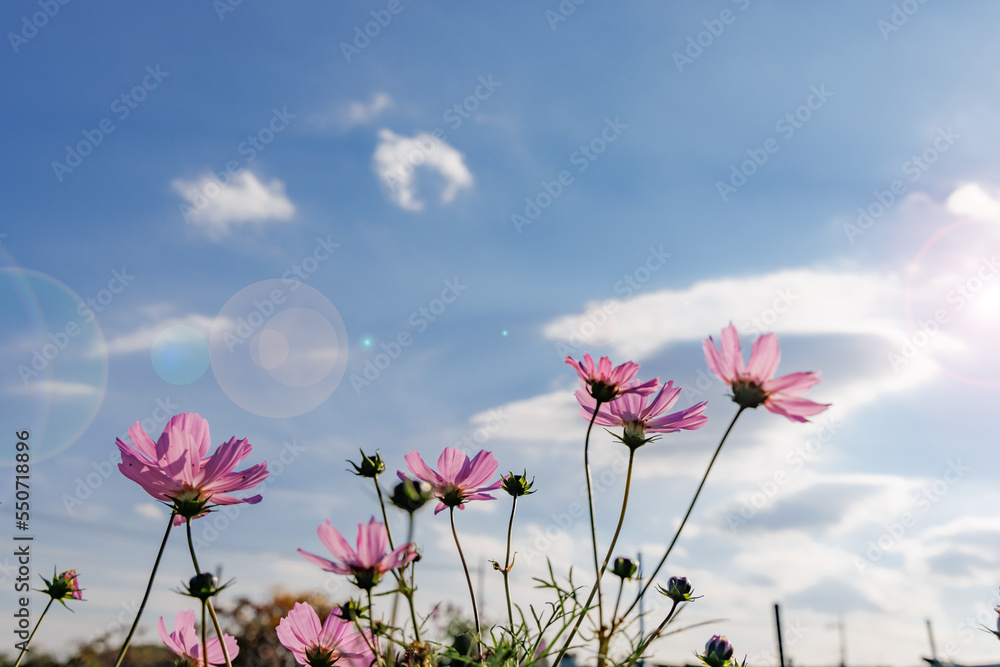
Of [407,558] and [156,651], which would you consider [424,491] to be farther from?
[156,651]

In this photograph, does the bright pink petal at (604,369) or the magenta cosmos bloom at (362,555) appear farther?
the bright pink petal at (604,369)

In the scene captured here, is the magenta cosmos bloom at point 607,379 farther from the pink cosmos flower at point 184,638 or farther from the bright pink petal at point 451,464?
the pink cosmos flower at point 184,638

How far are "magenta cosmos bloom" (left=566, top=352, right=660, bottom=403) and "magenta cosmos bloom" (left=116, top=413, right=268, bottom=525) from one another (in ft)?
1.64

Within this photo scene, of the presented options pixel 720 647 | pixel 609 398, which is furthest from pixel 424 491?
pixel 720 647

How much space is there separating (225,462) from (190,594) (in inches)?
7.2

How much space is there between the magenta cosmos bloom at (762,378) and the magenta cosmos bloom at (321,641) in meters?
0.65

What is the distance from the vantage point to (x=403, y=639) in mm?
905

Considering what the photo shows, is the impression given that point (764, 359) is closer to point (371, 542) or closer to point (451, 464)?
point (451, 464)

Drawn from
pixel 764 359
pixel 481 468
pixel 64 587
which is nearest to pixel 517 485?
pixel 481 468

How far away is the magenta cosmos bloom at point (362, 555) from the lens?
29.0 inches

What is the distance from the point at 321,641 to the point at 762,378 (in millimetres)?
735

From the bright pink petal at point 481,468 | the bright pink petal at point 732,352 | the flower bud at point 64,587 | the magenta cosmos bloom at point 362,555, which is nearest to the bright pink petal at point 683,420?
the bright pink petal at point 732,352

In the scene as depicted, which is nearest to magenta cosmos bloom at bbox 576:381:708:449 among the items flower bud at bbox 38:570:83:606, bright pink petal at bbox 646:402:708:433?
bright pink petal at bbox 646:402:708:433

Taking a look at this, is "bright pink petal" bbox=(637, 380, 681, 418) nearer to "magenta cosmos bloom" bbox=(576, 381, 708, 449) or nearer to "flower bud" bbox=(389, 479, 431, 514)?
"magenta cosmos bloom" bbox=(576, 381, 708, 449)
